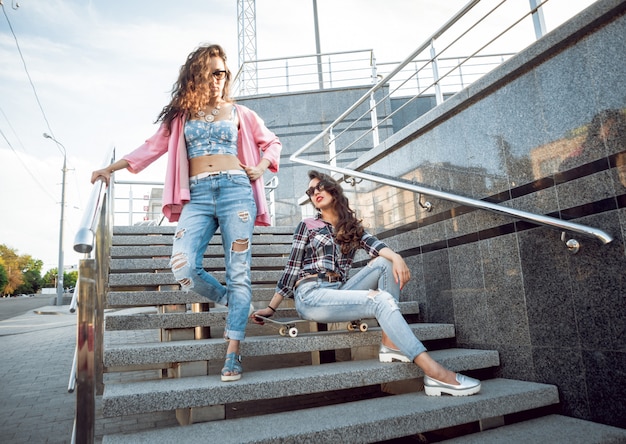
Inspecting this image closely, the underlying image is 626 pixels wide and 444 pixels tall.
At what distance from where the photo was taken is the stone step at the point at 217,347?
2.31m

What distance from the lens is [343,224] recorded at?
9.72 ft

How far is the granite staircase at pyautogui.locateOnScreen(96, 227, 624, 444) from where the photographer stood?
192cm

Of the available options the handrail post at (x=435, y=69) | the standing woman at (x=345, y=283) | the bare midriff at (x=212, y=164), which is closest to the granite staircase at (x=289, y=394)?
the standing woman at (x=345, y=283)

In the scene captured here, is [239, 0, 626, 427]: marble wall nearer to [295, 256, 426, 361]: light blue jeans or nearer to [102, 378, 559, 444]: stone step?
[102, 378, 559, 444]: stone step

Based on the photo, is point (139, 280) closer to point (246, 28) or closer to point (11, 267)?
point (246, 28)

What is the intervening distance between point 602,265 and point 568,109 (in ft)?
3.06

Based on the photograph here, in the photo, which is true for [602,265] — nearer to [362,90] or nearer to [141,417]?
[141,417]

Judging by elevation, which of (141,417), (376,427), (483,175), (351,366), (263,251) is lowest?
(141,417)

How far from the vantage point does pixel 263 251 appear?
15.5 feet

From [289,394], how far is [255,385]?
0.21 m

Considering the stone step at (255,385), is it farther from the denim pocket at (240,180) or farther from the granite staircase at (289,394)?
the denim pocket at (240,180)

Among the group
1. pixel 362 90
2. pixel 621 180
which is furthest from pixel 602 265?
pixel 362 90

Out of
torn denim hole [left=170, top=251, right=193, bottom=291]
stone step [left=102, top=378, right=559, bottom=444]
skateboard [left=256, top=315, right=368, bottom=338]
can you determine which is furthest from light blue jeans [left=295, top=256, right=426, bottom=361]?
torn denim hole [left=170, top=251, right=193, bottom=291]

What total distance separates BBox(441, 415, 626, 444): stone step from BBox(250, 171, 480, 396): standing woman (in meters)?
0.24
